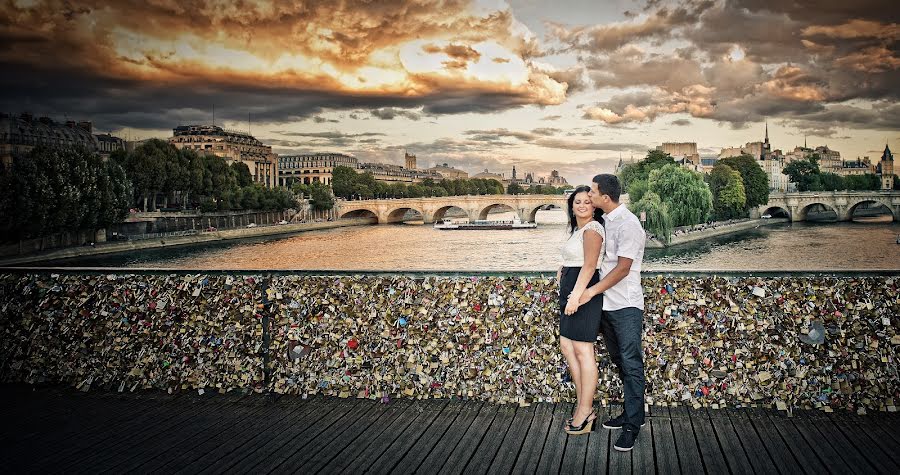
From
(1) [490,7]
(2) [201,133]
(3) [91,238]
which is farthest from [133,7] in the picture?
(2) [201,133]

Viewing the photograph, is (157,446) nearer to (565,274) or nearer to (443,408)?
(443,408)

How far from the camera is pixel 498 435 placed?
158 inches

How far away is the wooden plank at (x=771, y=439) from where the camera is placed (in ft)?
11.5

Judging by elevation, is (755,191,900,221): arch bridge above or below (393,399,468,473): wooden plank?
above

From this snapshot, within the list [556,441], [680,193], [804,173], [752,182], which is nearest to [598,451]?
[556,441]

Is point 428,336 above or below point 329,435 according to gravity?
above

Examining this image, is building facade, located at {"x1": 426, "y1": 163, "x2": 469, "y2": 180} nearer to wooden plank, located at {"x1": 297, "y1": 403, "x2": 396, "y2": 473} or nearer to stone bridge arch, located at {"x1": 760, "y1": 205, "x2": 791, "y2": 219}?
stone bridge arch, located at {"x1": 760, "y1": 205, "x2": 791, "y2": 219}

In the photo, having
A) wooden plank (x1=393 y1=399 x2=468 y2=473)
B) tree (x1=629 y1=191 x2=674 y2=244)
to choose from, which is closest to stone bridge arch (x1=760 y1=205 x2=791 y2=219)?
tree (x1=629 y1=191 x2=674 y2=244)

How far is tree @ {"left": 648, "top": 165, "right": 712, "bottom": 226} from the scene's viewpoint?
40250 millimetres

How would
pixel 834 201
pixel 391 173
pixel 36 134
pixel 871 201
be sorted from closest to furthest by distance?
pixel 36 134
pixel 871 201
pixel 834 201
pixel 391 173

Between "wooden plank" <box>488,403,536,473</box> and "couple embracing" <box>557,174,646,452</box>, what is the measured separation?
0.29m

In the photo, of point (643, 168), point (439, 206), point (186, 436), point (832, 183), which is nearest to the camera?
point (186, 436)

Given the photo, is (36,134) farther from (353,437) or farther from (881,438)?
(881,438)

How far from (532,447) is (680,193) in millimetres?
38923
